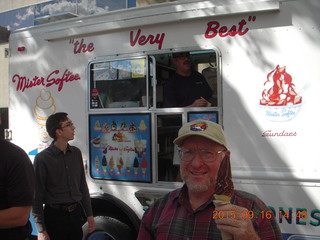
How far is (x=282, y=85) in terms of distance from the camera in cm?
276

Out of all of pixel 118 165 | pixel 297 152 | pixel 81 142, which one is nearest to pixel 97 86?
pixel 81 142

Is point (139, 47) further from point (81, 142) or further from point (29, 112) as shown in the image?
point (29, 112)

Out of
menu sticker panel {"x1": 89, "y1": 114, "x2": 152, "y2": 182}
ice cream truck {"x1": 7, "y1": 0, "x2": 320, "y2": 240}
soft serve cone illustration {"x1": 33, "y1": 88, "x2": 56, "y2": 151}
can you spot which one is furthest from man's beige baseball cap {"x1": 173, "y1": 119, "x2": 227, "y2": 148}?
soft serve cone illustration {"x1": 33, "y1": 88, "x2": 56, "y2": 151}

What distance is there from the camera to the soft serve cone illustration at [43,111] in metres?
3.78

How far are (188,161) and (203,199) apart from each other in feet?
0.68

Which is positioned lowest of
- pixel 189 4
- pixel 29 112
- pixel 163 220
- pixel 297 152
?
pixel 163 220

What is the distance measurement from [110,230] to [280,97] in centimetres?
215

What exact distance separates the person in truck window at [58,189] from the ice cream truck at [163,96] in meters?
0.43

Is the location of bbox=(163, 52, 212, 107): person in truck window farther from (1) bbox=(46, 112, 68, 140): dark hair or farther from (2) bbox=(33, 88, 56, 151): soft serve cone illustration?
(2) bbox=(33, 88, 56, 151): soft serve cone illustration

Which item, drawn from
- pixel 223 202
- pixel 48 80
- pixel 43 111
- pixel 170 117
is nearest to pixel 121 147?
pixel 170 117

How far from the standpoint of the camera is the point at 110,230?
3.42 meters

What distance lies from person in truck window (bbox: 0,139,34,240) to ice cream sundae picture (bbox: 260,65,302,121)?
1.97 metres

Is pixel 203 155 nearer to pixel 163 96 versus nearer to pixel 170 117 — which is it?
pixel 170 117

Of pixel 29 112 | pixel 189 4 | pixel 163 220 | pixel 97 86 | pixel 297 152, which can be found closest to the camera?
pixel 163 220
